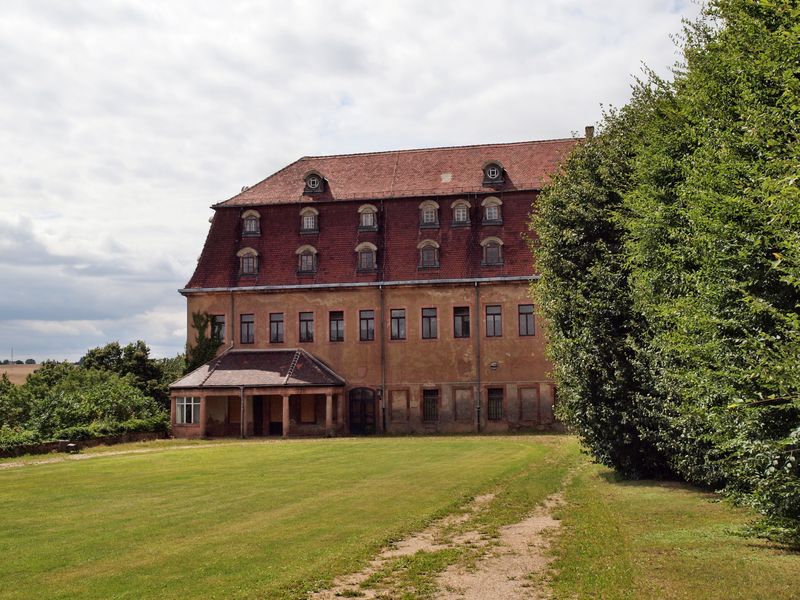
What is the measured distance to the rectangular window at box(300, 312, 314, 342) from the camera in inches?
2064

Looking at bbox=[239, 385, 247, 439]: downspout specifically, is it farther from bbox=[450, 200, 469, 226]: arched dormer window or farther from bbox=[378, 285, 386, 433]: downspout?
bbox=[450, 200, 469, 226]: arched dormer window

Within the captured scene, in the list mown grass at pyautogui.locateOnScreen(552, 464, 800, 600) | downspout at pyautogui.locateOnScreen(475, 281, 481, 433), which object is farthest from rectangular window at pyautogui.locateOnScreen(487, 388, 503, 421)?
mown grass at pyautogui.locateOnScreen(552, 464, 800, 600)

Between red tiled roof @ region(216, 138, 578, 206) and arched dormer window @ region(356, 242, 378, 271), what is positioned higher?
red tiled roof @ region(216, 138, 578, 206)

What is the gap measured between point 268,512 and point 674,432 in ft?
32.4

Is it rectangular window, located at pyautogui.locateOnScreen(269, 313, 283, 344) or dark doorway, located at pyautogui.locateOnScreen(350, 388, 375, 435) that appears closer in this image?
dark doorway, located at pyautogui.locateOnScreen(350, 388, 375, 435)

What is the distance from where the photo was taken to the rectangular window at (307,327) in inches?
2064

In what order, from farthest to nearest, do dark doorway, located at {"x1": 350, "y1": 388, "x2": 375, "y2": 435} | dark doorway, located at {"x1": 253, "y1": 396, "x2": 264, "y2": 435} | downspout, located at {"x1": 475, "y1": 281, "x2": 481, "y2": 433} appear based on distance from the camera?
dark doorway, located at {"x1": 253, "y1": 396, "x2": 264, "y2": 435} < dark doorway, located at {"x1": 350, "y1": 388, "x2": 375, "y2": 435} < downspout, located at {"x1": 475, "y1": 281, "x2": 481, "y2": 433}

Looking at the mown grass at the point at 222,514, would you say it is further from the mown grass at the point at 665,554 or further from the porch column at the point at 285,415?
the porch column at the point at 285,415

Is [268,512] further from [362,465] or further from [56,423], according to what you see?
[56,423]

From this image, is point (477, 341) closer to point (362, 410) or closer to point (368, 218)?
point (362, 410)

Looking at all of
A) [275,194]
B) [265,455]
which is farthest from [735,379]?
[275,194]

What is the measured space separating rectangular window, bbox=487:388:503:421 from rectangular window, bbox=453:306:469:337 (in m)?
3.66

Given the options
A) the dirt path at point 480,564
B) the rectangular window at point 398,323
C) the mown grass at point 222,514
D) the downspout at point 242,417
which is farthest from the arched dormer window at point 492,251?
the dirt path at point 480,564

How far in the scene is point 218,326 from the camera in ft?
175
